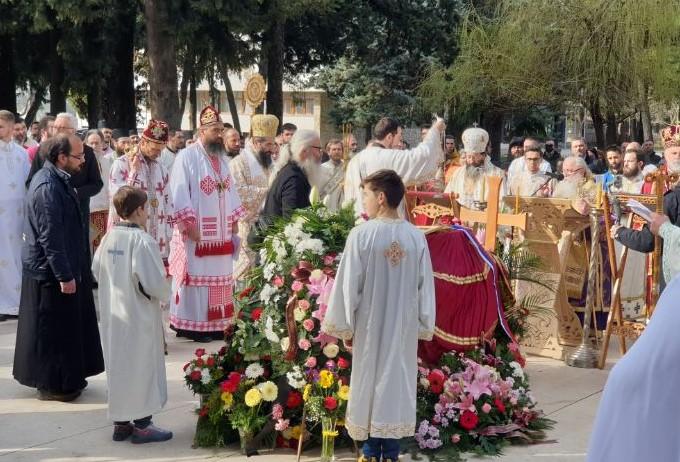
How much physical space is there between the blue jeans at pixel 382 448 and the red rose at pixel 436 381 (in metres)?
0.78

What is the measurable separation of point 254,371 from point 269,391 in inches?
7.9

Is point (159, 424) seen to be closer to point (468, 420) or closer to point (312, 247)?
point (312, 247)

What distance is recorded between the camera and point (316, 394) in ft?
18.8

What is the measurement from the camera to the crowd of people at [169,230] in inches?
237

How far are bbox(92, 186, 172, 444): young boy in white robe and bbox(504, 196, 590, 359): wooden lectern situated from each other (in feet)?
13.0

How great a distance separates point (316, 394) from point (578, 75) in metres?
20.1

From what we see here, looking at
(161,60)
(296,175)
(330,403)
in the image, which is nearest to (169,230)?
(296,175)

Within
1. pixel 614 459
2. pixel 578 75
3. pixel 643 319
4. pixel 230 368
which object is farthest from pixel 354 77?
pixel 614 459

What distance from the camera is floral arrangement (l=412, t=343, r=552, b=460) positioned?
19.8 ft

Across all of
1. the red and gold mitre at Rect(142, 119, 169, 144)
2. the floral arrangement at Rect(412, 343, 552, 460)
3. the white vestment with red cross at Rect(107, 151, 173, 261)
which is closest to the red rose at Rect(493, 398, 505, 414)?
the floral arrangement at Rect(412, 343, 552, 460)

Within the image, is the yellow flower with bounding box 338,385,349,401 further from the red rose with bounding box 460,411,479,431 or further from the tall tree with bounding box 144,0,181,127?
the tall tree with bounding box 144,0,181,127

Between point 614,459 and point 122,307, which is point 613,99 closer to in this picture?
point 122,307

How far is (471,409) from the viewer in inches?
241

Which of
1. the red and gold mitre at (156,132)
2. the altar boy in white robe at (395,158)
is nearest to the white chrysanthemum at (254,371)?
the altar boy in white robe at (395,158)
